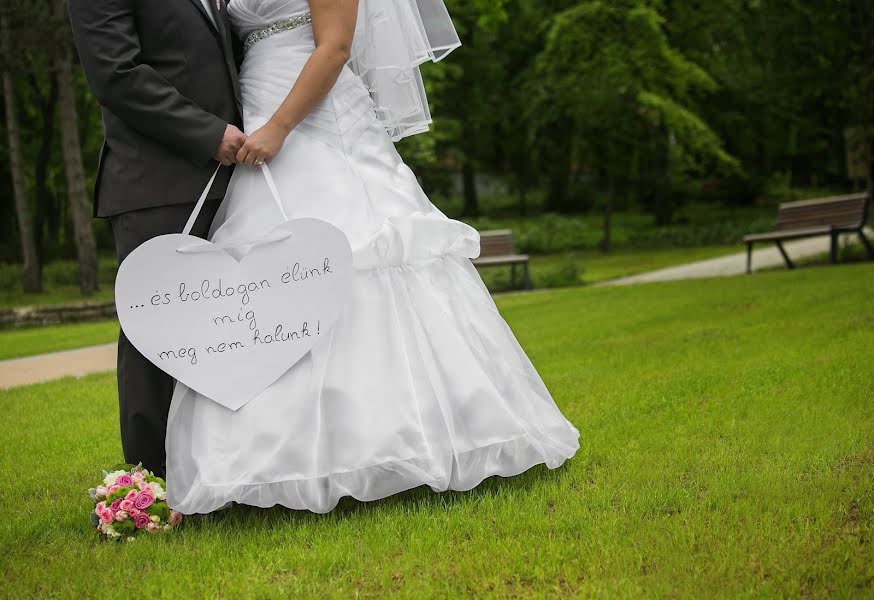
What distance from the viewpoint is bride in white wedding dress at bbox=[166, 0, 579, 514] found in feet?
10.6

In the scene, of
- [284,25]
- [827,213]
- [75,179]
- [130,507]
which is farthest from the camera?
[75,179]

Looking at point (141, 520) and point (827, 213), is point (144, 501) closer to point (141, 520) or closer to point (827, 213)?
point (141, 520)

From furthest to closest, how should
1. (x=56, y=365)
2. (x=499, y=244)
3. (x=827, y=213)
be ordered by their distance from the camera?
1. (x=499, y=244)
2. (x=827, y=213)
3. (x=56, y=365)

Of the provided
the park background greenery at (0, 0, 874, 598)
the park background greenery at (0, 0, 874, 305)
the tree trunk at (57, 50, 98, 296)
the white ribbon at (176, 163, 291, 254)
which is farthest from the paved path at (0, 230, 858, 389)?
the tree trunk at (57, 50, 98, 296)

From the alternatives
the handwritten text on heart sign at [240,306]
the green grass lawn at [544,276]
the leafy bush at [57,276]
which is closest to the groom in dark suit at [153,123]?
the handwritten text on heart sign at [240,306]

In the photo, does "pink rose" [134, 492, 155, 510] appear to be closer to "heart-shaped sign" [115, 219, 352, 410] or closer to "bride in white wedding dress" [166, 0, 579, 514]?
"bride in white wedding dress" [166, 0, 579, 514]

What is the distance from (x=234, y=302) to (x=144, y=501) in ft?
2.46

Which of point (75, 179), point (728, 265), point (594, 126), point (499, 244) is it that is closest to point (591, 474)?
point (499, 244)

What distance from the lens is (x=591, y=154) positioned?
88.7ft

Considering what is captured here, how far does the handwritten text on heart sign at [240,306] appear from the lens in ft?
11.0

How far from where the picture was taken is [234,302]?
3.39 metres

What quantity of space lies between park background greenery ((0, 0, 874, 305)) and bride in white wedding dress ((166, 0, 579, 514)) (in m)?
9.54

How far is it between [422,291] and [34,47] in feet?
49.9

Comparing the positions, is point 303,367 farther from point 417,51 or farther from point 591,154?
point 591,154
